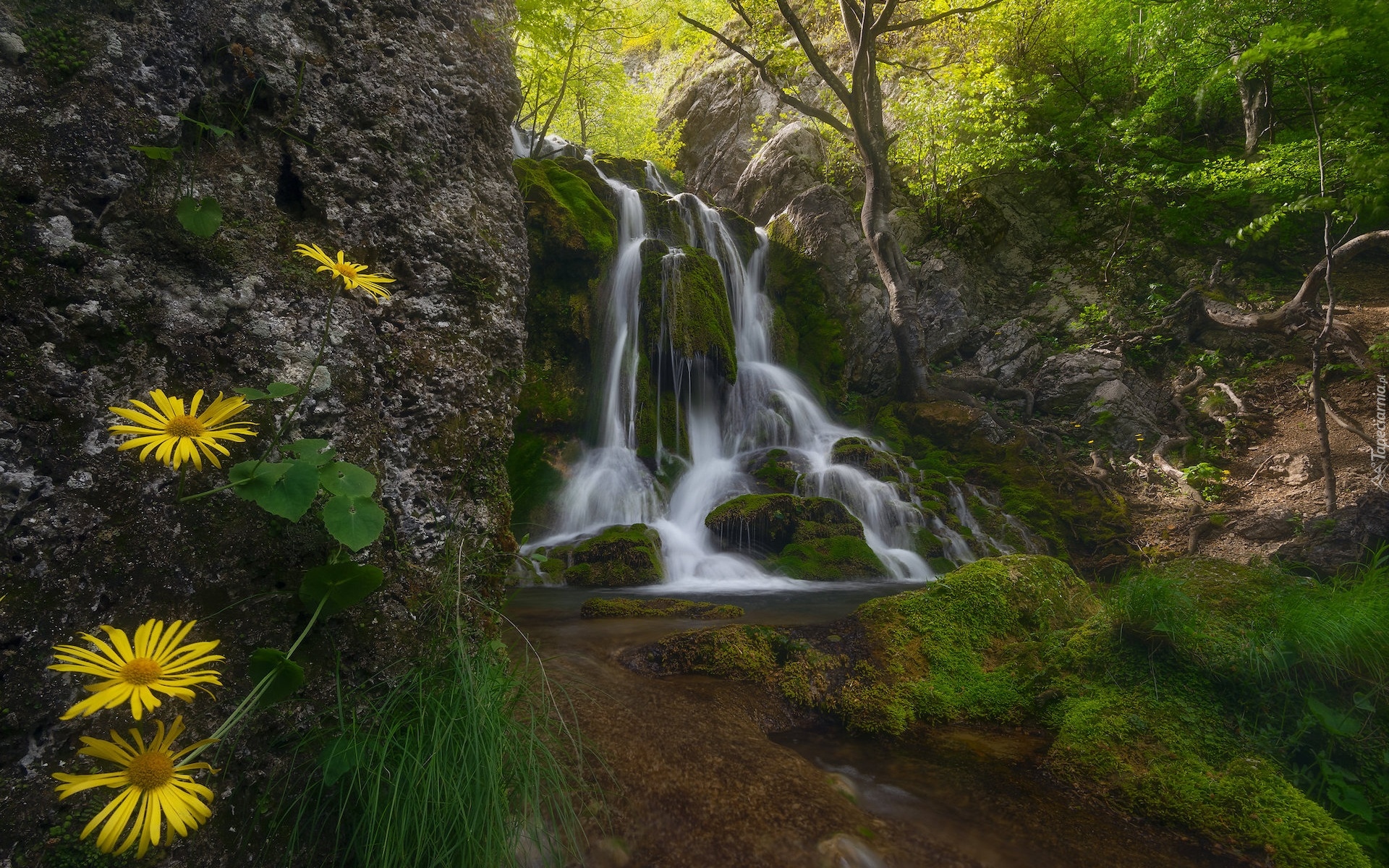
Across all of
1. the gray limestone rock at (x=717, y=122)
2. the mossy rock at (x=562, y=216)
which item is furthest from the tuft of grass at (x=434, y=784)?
the gray limestone rock at (x=717, y=122)

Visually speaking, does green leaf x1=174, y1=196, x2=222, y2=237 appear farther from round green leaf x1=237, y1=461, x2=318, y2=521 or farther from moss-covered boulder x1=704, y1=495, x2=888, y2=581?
moss-covered boulder x1=704, y1=495, x2=888, y2=581

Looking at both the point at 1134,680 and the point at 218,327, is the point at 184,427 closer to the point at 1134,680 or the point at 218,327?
the point at 218,327

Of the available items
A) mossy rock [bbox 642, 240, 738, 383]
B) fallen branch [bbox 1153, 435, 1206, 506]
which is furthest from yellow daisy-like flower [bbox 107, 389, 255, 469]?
fallen branch [bbox 1153, 435, 1206, 506]

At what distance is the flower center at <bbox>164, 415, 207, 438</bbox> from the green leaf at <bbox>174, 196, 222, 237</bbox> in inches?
22.2

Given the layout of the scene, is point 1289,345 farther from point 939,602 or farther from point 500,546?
point 500,546

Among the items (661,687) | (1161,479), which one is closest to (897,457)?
(1161,479)

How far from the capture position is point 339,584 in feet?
3.97

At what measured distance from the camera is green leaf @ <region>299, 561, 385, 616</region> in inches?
47.1

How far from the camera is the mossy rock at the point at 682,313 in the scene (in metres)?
10.5

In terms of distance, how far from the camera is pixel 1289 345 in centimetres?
1062

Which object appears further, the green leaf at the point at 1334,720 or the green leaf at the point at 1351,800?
the green leaf at the point at 1334,720

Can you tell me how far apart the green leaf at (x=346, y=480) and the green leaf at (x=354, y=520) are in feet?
0.06

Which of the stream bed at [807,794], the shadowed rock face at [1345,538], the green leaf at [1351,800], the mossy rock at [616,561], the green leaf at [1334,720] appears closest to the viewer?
the stream bed at [807,794]

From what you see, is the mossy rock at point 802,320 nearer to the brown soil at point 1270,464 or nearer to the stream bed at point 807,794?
the brown soil at point 1270,464
